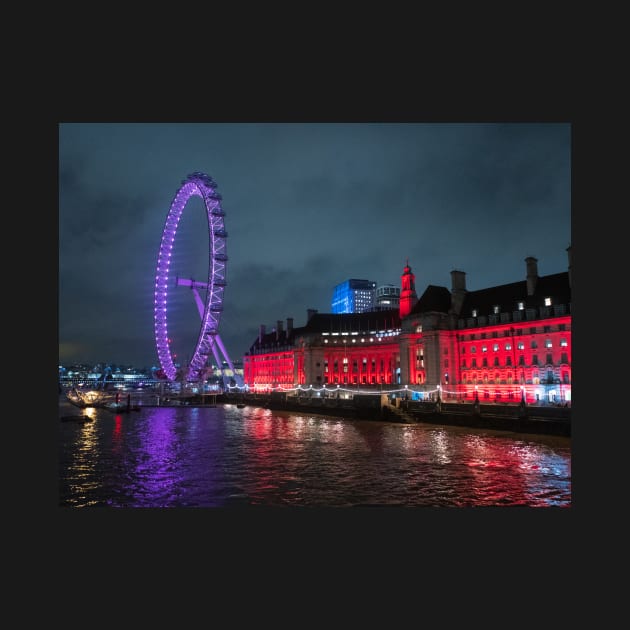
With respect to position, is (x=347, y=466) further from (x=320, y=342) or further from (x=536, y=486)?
(x=320, y=342)

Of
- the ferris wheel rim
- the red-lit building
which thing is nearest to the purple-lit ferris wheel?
the ferris wheel rim

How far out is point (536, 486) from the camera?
25.8 metres

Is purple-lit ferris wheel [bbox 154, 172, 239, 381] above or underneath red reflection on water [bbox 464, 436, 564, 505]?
above

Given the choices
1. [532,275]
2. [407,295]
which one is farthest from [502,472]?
[407,295]

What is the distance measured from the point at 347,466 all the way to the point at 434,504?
31.8 ft

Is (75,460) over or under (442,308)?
under

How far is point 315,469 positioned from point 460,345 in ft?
192

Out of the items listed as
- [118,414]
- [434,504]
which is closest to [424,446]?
[434,504]

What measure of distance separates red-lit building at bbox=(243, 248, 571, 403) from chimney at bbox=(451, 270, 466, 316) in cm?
17

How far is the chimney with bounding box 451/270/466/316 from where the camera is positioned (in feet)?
286

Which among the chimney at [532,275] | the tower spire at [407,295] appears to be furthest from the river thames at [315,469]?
the tower spire at [407,295]

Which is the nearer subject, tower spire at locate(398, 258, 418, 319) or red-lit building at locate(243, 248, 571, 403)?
red-lit building at locate(243, 248, 571, 403)

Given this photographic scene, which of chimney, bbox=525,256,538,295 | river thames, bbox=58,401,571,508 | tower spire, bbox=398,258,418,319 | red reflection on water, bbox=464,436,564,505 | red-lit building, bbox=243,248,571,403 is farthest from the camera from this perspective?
tower spire, bbox=398,258,418,319

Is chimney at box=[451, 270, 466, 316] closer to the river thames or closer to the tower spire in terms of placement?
the tower spire
